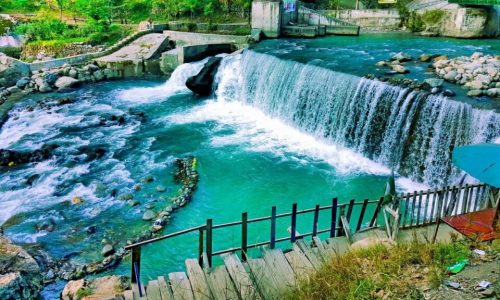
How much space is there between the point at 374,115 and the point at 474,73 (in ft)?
12.1

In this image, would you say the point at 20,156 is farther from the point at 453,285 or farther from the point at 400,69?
the point at 400,69

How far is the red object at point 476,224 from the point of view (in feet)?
20.6

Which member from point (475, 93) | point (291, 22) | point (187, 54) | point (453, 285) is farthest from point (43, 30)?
point (453, 285)

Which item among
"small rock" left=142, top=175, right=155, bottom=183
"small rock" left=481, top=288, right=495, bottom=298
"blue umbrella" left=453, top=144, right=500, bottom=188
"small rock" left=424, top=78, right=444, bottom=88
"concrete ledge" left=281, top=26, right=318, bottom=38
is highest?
"concrete ledge" left=281, top=26, right=318, bottom=38

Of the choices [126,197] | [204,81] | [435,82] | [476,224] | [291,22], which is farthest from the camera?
[291,22]

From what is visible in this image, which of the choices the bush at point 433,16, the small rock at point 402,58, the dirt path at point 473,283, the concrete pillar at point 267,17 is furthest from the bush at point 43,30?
the dirt path at point 473,283

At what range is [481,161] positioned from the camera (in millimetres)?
6195

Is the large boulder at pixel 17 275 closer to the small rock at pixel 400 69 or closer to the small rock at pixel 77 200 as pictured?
the small rock at pixel 77 200

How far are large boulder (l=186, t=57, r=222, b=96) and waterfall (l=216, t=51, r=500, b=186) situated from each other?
7.58ft

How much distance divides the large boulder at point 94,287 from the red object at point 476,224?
5.76 metres

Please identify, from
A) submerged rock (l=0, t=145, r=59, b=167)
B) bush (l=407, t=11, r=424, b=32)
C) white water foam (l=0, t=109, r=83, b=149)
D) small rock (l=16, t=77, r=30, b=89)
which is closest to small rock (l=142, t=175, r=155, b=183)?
submerged rock (l=0, t=145, r=59, b=167)

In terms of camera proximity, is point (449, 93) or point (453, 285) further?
point (449, 93)

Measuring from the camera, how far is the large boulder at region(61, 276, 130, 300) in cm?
758

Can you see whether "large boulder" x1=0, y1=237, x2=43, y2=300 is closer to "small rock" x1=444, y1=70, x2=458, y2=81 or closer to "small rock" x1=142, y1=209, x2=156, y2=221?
"small rock" x1=142, y1=209, x2=156, y2=221
